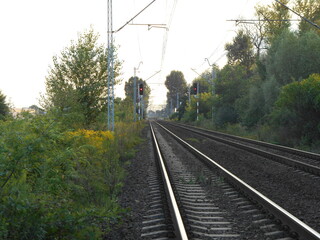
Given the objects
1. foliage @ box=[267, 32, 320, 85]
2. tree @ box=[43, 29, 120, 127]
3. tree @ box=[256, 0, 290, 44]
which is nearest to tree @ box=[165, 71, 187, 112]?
tree @ box=[256, 0, 290, 44]

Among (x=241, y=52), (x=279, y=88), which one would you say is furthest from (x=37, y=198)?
(x=241, y=52)

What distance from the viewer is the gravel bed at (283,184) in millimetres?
7160

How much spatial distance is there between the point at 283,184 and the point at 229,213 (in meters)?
3.48

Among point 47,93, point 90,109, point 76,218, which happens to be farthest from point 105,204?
point 90,109

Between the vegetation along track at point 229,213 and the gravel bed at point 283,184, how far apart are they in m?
0.46

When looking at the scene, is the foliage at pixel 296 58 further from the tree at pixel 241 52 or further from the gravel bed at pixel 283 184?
the tree at pixel 241 52

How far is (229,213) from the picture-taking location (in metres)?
7.19

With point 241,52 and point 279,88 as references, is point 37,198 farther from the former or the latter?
point 241,52

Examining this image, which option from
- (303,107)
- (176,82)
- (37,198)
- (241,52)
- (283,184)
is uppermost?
(176,82)

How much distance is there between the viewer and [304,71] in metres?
27.8

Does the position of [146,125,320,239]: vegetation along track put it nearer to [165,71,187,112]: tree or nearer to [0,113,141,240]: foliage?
[0,113,141,240]: foliage

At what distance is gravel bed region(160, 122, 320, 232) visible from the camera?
7.16 metres

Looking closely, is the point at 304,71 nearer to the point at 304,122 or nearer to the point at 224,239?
the point at 304,122

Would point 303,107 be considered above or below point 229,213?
above
